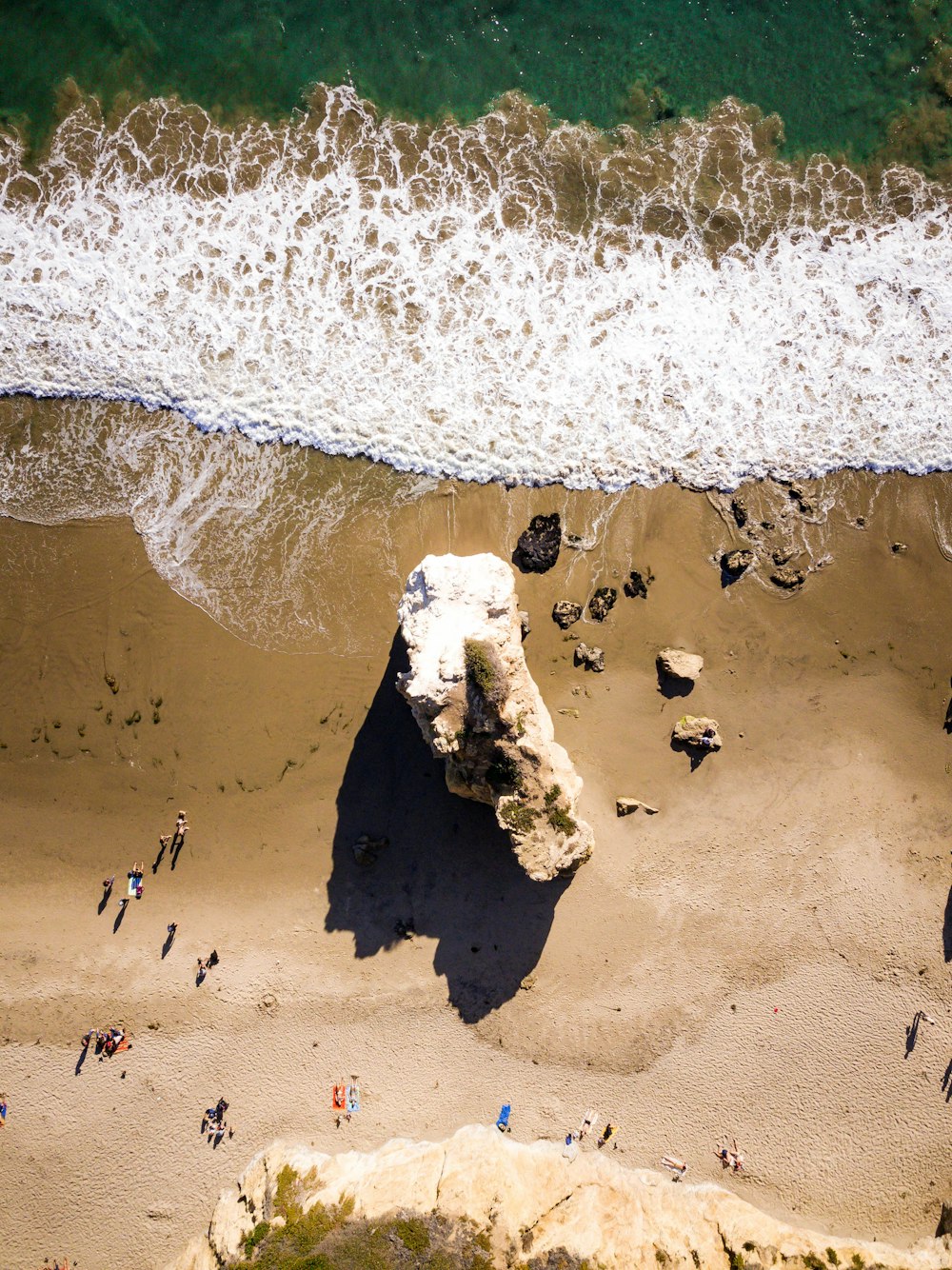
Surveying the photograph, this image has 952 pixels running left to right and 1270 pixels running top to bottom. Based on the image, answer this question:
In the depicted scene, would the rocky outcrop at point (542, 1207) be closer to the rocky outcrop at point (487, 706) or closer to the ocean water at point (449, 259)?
the rocky outcrop at point (487, 706)

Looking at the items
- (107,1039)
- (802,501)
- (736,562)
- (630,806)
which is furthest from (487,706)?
(107,1039)

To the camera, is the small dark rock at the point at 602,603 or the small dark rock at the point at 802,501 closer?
the small dark rock at the point at 602,603

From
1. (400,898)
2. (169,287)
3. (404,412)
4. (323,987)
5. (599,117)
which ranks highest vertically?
(599,117)

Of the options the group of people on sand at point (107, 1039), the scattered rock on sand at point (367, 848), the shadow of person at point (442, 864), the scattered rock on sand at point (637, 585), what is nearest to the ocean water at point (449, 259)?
the scattered rock on sand at point (637, 585)

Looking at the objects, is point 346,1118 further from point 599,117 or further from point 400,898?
point 599,117

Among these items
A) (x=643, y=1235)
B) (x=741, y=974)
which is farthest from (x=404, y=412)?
(x=643, y=1235)

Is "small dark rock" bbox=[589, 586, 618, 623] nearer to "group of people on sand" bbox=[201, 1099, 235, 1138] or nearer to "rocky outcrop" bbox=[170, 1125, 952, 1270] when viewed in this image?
"rocky outcrop" bbox=[170, 1125, 952, 1270]
